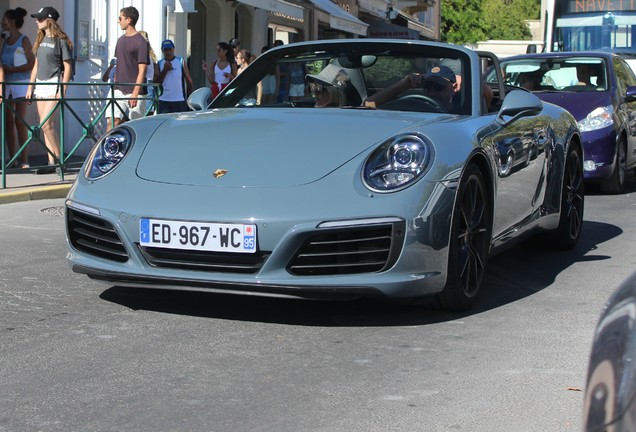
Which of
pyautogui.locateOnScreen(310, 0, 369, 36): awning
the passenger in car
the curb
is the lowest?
the curb

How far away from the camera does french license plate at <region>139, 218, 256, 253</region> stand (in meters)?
4.71

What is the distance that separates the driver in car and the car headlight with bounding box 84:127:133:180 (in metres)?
1.32

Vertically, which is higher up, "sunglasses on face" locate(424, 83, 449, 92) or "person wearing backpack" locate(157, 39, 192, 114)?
"sunglasses on face" locate(424, 83, 449, 92)

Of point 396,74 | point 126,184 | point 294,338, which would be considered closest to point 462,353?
point 294,338

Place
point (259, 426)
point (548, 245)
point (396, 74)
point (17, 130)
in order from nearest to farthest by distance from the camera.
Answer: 1. point (259, 426)
2. point (396, 74)
3. point (548, 245)
4. point (17, 130)

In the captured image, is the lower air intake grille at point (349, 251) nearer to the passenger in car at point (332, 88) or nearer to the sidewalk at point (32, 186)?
the passenger in car at point (332, 88)

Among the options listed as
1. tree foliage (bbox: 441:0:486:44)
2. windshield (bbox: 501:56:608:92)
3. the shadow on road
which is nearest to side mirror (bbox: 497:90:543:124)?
the shadow on road

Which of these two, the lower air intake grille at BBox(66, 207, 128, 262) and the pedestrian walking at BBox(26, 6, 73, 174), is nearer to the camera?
the lower air intake grille at BBox(66, 207, 128, 262)

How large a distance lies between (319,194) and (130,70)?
875 cm

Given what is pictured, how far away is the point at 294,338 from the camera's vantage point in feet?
15.6

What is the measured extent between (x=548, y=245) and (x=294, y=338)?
10.8 feet

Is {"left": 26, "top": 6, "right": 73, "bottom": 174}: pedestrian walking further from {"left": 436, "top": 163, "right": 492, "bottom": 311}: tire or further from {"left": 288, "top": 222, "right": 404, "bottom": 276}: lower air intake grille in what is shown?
{"left": 288, "top": 222, "right": 404, "bottom": 276}: lower air intake grille

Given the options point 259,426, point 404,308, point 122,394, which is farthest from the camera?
point 404,308

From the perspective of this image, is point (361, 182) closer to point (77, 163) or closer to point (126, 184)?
point (126, 184)
